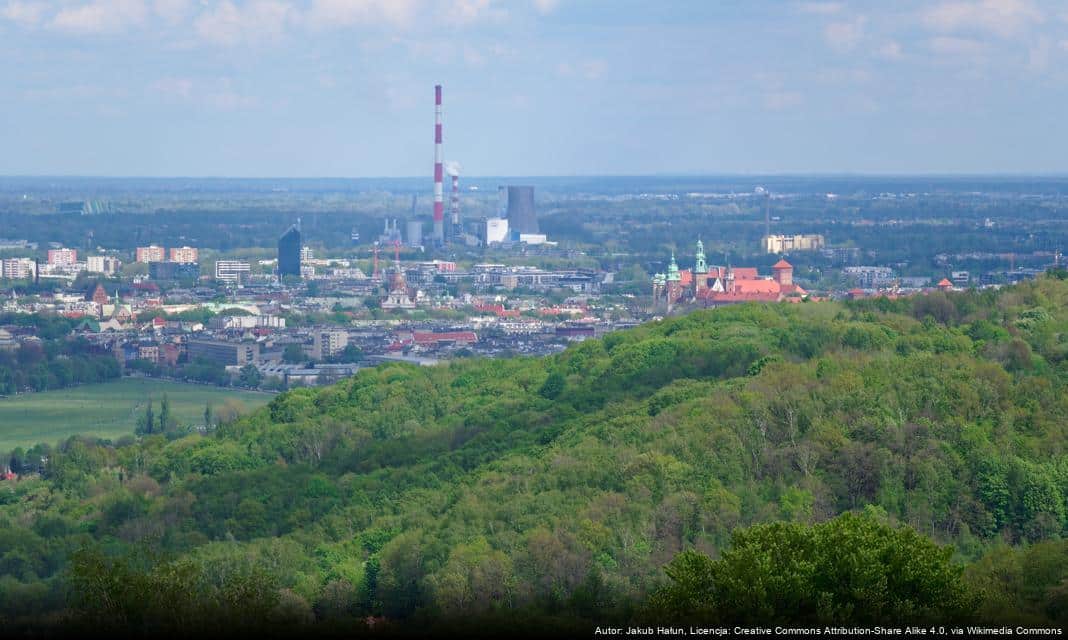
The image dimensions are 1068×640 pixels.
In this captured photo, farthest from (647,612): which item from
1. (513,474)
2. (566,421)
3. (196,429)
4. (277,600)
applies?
(196,429)

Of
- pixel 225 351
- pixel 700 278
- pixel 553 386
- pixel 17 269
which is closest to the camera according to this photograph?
pixel 553 386

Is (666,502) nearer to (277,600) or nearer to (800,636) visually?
(277,600)

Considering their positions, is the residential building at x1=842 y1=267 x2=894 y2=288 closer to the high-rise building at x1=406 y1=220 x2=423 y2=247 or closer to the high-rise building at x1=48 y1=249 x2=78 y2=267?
the high-rise building at x1=406 y1=220 x2=423 y2=247

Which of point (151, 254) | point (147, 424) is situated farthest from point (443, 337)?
point (151, 254)

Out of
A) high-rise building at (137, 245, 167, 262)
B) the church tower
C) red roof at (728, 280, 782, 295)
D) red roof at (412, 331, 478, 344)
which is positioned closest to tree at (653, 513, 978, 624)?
red roof at (412, 331, 478, 344)

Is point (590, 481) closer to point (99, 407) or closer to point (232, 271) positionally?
point (99, 407)

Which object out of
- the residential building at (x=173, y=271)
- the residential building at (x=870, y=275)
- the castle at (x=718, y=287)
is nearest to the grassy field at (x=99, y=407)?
the castle at (x=718, y=287)
